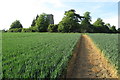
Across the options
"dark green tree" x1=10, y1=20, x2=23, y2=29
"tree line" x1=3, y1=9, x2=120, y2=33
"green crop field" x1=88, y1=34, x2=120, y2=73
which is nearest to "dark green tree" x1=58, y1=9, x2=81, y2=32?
"tree line" x1=3, y1=9, x2=120, y2=33

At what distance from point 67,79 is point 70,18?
71.3m

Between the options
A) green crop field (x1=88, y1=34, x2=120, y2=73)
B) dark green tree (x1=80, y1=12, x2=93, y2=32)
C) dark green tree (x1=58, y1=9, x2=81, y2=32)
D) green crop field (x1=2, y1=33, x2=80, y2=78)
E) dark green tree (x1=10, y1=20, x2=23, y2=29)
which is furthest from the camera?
dark green tree (x1=10, y1=20, x2=23, y2=29)

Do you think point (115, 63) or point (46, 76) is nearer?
point (46, 76)

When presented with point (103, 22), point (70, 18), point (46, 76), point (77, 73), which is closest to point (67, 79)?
point (77, 73)

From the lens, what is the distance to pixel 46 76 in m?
6.07

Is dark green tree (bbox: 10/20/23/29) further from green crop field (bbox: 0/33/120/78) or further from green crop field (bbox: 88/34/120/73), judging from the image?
green crop field (bbox: 0/33/120/78)

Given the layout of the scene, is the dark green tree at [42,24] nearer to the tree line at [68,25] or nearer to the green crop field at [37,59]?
the tree line at [68,25]

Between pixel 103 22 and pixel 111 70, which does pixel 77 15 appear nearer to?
pixel 103 22

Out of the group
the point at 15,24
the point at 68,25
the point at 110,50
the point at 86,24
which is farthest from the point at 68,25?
the point at 110,50

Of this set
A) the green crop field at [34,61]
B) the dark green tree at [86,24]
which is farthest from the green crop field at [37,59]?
the dark green tree at [86,24]

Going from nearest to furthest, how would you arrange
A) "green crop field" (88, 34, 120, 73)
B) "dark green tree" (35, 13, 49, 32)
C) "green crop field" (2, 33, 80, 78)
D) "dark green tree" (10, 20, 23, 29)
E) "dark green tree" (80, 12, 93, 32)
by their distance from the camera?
1. "green crop field" (2, 33, 80, 78)
2. "green crop field" (88, 34, 120, 73)
3. "dark green tree" (35, 13, 49, 32)
4. "dark green tree" (80, 12, 93, 32)
5. "dark green tree" (10, 20, 23, 29)

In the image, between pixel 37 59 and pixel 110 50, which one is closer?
pixel 37 59

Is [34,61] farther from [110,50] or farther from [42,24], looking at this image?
[42,24]

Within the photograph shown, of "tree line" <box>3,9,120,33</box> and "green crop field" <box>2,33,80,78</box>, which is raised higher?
"tree line" <box>3,9,120,33</box>
